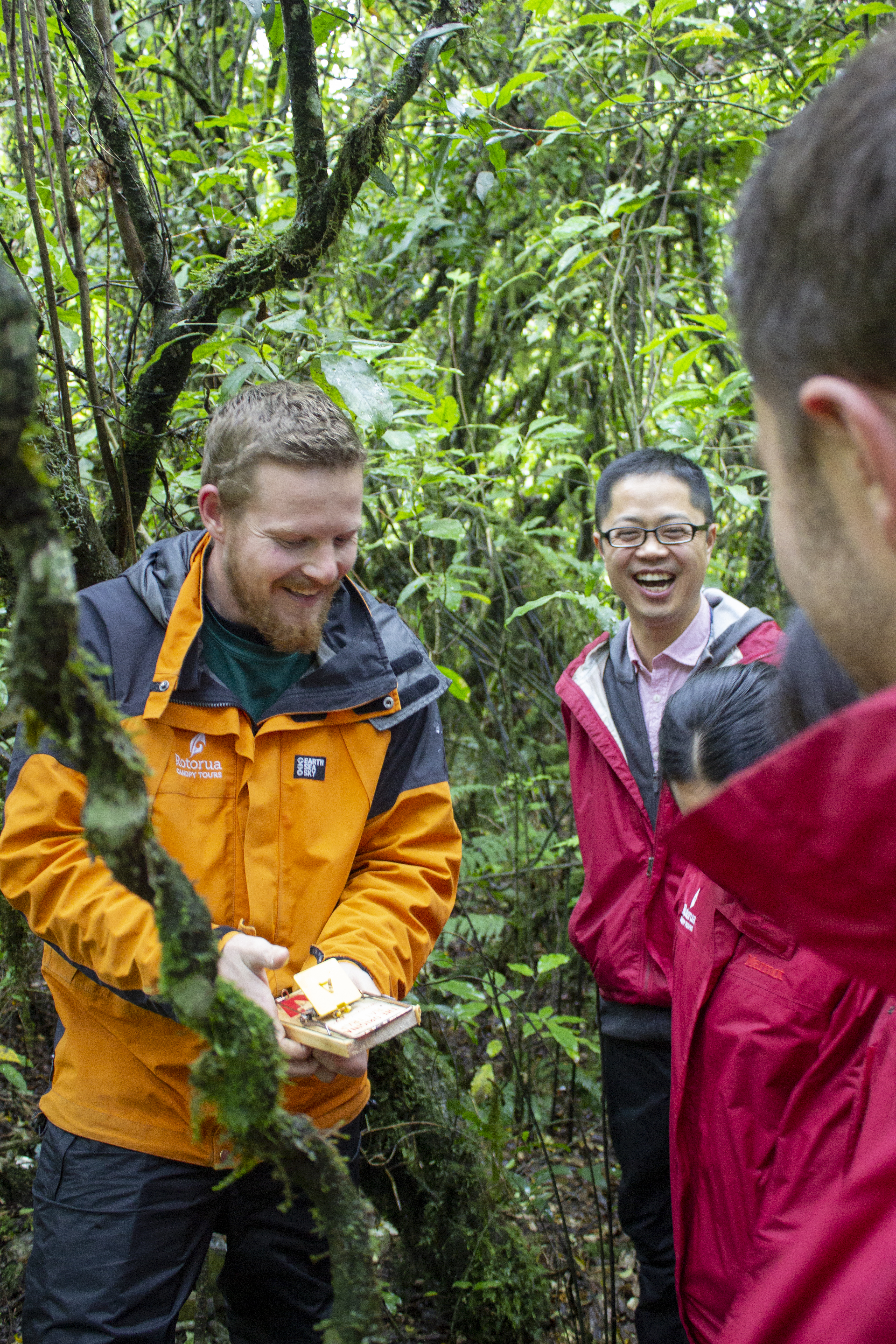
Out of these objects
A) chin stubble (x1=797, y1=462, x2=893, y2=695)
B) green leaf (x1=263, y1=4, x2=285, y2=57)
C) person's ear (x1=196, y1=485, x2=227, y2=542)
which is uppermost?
green leaf (x1=263, y1=4, x2=285, y2=57)

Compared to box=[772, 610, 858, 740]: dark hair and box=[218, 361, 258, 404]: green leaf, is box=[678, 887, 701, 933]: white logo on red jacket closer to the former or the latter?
box=[772, 610, 858, 740]: dark hair

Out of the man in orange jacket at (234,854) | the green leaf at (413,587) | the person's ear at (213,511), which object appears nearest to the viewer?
the man in orange jacket at (234,854)

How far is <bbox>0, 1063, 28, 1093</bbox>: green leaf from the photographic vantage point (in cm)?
303

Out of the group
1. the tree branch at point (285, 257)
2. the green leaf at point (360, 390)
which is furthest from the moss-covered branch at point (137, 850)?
the tree branch at point (285, 257)

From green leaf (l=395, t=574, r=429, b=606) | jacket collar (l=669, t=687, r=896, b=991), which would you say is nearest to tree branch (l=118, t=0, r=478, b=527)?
green leaf (l=395, t=574, r=429, b=606)

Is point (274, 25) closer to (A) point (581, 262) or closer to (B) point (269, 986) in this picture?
(A) point (581, 262)

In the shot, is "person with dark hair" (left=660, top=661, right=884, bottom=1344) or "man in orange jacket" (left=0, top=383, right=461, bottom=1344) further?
"man in orange jacket" (left=0, top=383, right=461, bottom=1344)

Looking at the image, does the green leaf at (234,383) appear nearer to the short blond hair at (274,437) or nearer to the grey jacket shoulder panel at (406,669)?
the short blond hair at (274,437)

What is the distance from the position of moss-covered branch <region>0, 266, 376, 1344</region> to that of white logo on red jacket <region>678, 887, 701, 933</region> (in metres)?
1.35

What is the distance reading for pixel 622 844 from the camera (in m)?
2.85

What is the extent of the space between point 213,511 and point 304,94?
3.35 feet

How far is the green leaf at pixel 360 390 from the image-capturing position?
2.23m

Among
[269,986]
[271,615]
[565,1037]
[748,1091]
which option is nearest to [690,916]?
[748,1091]

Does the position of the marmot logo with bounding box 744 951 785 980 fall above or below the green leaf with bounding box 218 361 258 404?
below
